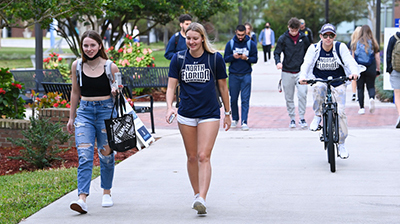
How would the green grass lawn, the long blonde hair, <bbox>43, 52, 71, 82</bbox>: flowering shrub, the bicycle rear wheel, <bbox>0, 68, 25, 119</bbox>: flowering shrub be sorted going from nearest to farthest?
the long blonde hair < the green grass lawn < the bicycle rear wheel < <bbox>0, 68, 25, 119</bbox>: flowering shrub < <bbox>43, 52, 71, 82</bbox>: flowering shrub

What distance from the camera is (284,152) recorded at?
855 centimetres

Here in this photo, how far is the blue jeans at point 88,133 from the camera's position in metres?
5.53

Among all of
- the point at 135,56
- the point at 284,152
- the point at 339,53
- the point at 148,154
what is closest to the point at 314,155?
the point at 284,152

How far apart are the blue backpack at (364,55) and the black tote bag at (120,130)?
7.82 meters

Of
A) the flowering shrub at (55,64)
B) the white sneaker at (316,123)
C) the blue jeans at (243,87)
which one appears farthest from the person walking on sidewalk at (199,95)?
the flowering shrub at (55,64)

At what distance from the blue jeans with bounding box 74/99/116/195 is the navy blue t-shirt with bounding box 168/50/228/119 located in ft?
2.42

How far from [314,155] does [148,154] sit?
7.45 ft

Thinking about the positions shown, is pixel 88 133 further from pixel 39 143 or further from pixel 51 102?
pixel 51 102

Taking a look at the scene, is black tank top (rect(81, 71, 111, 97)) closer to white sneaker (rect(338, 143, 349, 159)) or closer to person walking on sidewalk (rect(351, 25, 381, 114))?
white sneaker (rect(338, 143, 349, 159))

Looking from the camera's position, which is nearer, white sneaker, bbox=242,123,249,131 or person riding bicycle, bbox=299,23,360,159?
person riding bicycle, bbox=299,23,360,159

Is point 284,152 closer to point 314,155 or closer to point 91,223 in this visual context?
point 314,155

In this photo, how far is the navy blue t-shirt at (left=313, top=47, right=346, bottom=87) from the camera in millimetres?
7652

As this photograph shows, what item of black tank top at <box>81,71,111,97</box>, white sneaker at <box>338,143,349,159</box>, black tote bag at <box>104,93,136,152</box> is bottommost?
white sneaker at <box>338,143,349,159</box>

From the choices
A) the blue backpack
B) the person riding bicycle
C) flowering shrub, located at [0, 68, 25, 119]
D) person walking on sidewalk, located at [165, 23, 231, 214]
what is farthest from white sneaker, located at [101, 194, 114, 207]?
the blue backpack
